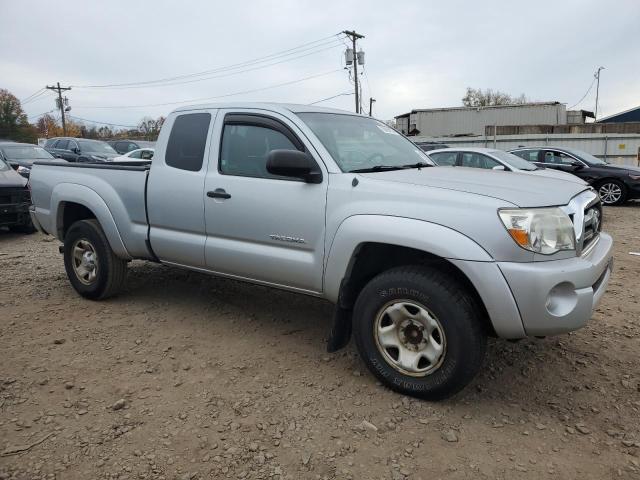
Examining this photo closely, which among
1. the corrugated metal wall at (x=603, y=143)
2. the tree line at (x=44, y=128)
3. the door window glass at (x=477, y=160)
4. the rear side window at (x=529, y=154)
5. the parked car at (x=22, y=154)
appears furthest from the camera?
the tree line at (x=44, y=128)

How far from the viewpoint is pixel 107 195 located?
4547 millimetres

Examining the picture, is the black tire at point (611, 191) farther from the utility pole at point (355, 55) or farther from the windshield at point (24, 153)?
the utility pole at point (355, 55)

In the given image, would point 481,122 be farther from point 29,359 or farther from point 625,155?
point 29,359

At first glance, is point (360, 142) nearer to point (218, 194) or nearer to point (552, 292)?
point (218, 194)

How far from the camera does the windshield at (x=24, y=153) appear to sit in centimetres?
1204

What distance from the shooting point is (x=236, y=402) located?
308 centimetres

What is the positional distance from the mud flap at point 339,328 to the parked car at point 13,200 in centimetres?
721

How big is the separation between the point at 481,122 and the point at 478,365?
112 feet

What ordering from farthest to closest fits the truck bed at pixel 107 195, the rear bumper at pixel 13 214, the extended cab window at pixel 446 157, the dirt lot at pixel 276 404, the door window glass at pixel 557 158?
the door window glass at pixel 557 158 < the extended cab window at pixel 446 157 < the rear bumper at pixel 13 214 < the truck bed at pixel 107 195 < the dirt lot at pixel 276 404

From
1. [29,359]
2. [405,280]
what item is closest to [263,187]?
[405,280]

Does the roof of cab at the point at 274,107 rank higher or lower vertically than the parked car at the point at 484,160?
higher

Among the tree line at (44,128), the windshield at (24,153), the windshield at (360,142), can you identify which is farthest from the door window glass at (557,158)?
the tree line at (44,128)

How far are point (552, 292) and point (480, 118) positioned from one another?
34190mm

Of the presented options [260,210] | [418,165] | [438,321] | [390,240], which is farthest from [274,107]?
[438,321]
